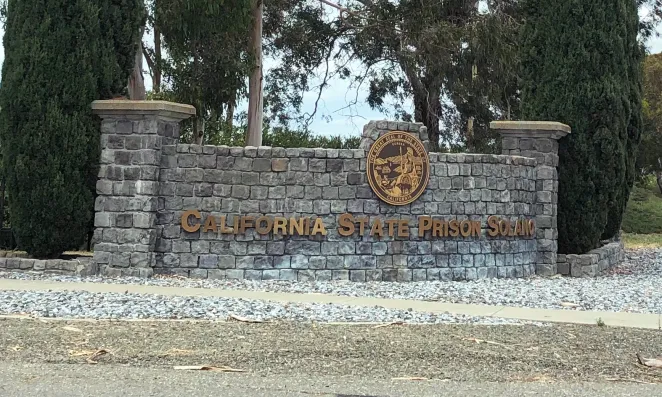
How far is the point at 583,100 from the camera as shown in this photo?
14.9m

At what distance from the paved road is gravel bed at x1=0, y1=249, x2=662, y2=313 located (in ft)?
15.1

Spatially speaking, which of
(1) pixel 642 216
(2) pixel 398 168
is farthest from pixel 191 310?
(1) pixel 642 216

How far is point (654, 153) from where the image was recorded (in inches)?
1543

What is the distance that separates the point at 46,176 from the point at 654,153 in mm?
33881

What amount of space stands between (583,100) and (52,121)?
9.48 metres

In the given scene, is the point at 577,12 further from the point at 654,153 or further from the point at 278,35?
the point at 654,153

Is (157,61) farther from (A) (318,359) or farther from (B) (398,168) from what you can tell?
(A) (318,359)

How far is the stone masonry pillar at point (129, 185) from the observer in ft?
39.4

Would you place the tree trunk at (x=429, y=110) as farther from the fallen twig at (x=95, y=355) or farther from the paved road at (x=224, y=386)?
the paved road at (x=224, y=386)

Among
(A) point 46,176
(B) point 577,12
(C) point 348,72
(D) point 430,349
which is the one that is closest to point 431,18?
(C) point 348,72

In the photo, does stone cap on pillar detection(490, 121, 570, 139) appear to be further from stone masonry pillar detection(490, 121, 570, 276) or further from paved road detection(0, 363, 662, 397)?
paved road detection(0, 363, 662, 397)

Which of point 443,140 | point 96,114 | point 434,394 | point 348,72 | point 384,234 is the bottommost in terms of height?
point 434,394

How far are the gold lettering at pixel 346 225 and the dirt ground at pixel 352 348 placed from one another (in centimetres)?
428

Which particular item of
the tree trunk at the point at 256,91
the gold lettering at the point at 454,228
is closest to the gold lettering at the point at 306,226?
the gold lettering at the point at 454,228
